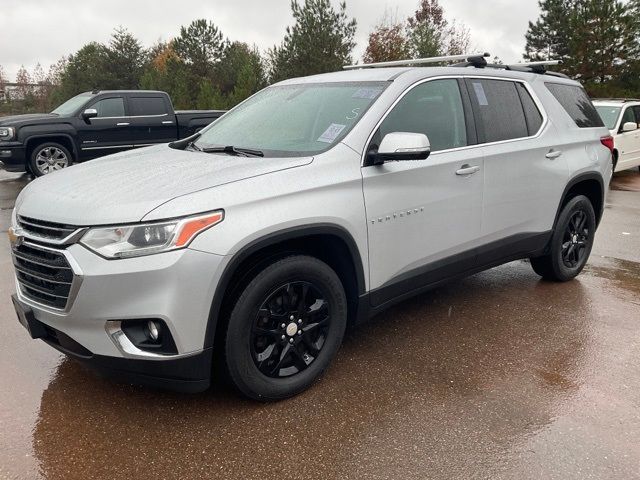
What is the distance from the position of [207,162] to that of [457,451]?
1.99 meters

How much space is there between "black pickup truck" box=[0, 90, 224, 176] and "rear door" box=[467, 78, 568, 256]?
9.24 m

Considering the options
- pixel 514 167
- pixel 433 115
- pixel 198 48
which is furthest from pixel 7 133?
pixel 198 48

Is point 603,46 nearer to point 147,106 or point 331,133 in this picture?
point 147,106

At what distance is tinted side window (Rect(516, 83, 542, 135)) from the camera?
14.2ft

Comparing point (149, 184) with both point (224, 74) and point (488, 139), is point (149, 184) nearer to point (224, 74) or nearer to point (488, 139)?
point (488, 139)

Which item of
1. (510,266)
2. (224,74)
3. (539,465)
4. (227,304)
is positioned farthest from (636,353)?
(224,74)

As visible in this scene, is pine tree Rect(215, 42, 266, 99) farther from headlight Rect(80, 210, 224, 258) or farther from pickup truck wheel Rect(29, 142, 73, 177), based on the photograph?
headlight Rect(80, 210, 224, 258)

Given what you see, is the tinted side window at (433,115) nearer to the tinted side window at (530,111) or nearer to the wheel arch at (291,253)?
the wheel arch at (291,253)

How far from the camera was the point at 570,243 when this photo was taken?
4.94 meters

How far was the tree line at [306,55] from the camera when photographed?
27.1 m

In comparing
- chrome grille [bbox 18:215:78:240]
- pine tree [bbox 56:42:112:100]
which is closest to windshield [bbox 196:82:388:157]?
chrome grille [bbox 18:215:78:240]

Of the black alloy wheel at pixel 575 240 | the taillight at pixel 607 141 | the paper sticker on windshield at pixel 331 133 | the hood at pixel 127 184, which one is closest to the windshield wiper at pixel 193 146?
the hood at pixel 127 184

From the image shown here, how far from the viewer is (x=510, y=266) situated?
5609 mm

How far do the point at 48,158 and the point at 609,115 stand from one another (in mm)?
11832
